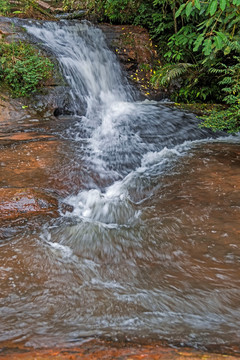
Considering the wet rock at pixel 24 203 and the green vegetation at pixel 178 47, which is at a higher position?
the green vegetation at pixel 178 47

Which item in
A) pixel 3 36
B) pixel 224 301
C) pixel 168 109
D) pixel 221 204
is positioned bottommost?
pixel 224 301

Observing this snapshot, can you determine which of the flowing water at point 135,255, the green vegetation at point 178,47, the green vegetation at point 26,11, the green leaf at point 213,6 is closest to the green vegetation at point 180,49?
the green vegetation at point 178,47

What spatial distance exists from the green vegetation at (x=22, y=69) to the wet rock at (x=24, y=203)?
157 inches

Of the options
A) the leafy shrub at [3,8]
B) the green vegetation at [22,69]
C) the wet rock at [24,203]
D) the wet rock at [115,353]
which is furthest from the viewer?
the leafy shrub at [3,8]

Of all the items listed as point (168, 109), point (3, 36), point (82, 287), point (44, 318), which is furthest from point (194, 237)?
point (3, 36)

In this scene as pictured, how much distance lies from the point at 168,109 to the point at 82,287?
5704 millimetres

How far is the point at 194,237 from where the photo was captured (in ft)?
8.67

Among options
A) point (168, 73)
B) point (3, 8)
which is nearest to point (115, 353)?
point (168, 73)

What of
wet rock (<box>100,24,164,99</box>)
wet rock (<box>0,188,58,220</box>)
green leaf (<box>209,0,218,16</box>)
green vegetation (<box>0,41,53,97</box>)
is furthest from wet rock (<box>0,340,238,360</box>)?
wet rock (<box>100,24,164,99</box>)

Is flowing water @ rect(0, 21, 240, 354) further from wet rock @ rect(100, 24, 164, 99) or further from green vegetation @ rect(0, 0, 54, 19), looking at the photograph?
green vegetation @ rect(0, 0, 54, 19)

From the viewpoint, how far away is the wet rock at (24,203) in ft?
9.73

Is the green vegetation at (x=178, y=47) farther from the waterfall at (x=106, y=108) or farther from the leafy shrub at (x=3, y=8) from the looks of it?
the waterfall at (x=106, y=108)

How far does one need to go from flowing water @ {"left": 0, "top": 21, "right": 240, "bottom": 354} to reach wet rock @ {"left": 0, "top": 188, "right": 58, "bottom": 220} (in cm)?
25

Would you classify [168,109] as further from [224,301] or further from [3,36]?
[224,301]
